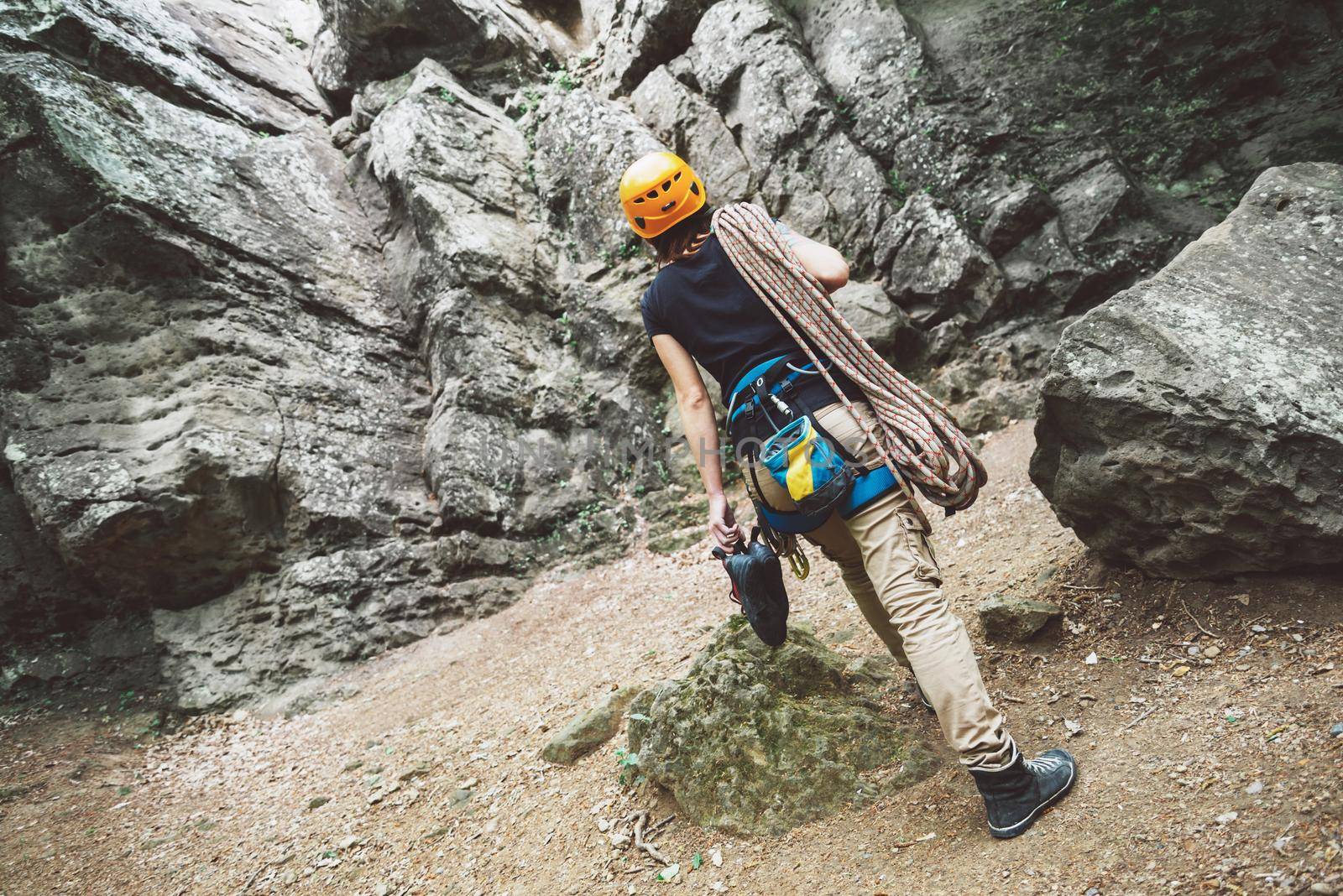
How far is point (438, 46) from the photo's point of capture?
12.0m

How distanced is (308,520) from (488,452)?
2173 millimetres

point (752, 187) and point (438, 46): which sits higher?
point (438, 46)

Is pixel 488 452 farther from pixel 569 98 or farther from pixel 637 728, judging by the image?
pixel 569 98

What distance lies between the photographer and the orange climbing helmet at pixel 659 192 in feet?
9.27

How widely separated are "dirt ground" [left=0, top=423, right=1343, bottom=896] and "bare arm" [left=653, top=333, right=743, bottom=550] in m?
1.34

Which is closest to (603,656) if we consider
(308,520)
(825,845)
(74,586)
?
(825,845)

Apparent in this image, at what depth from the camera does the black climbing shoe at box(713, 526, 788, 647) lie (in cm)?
275

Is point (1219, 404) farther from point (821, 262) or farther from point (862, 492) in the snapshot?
point (821, 262)

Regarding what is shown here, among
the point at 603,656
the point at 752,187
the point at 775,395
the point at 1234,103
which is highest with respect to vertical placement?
the point at 752,187

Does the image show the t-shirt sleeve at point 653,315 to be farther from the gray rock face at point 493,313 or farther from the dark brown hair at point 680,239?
the gray rock face at point 493,313

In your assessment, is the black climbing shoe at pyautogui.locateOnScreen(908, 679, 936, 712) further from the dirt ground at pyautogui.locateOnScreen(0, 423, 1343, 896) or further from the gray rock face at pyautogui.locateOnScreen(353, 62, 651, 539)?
the gray rock face at pyautogui.locateOnScreen(353, 62, 651, 539)

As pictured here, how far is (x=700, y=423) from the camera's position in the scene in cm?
297

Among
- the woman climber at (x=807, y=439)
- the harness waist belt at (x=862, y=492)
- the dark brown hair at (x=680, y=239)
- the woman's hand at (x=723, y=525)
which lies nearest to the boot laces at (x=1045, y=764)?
the woman climber at (x=807, y=439)

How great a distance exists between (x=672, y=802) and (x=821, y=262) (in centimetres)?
258
